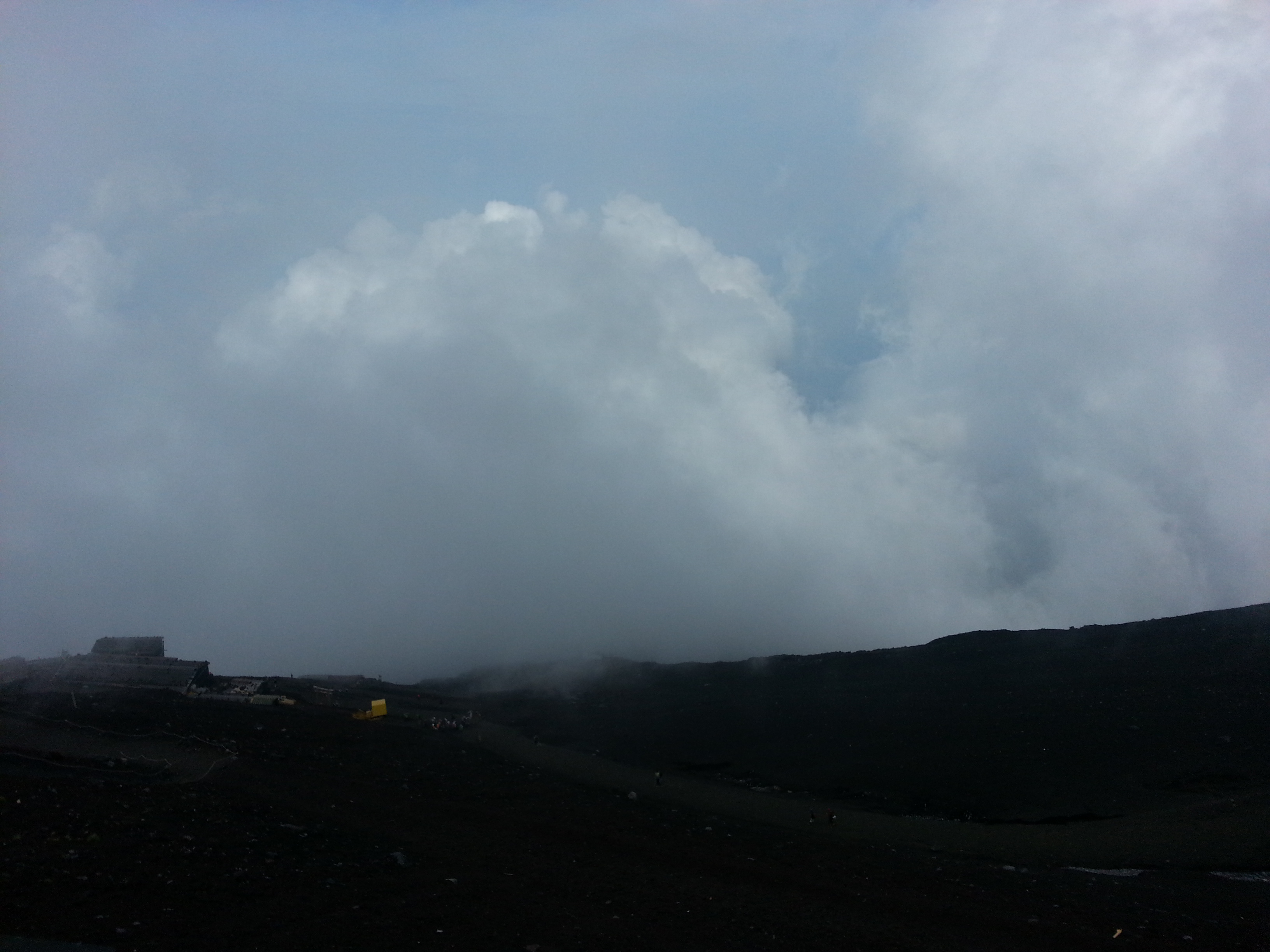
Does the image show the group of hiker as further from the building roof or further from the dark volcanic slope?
the building roof

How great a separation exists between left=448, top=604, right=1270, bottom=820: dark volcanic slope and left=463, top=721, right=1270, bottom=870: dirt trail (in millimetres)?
898

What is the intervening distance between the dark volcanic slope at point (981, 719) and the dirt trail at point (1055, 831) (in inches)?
35.3

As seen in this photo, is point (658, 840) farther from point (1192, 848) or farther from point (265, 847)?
point (1192, 848)

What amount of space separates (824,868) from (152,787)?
16.3m

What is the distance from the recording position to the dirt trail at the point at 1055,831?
23.7m

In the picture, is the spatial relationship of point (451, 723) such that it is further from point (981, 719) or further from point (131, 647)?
point (981, 719)

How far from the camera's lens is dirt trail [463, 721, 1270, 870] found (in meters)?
23.7

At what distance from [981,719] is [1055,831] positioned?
8443 mm

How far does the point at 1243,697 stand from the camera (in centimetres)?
3291

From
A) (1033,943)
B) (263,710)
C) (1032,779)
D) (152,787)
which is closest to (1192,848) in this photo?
(1032,779)

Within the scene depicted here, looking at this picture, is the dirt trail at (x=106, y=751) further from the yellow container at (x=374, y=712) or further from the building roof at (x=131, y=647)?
the building roof at (x=131, y=647)

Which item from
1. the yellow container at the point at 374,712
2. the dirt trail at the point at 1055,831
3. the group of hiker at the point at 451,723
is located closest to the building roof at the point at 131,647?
the yellow container at the point at 374,712

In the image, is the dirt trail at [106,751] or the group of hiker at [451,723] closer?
the dirt trail at [106,751]

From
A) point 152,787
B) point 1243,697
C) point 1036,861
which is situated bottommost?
point 1036,861
